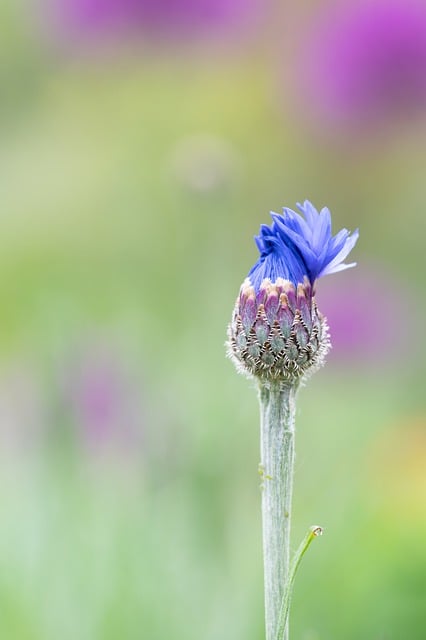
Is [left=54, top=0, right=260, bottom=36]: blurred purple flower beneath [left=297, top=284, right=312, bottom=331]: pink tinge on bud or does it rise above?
above

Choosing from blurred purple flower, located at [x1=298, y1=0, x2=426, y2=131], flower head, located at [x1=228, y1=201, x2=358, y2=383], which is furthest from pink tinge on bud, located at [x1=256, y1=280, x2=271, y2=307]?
blurred purple flower, located at [x1=298, y1=0, x2=426, y2=131]

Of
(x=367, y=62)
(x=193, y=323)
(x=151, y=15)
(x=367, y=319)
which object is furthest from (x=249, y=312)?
(x=151, y=15)

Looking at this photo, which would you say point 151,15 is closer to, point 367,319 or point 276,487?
point 367,319

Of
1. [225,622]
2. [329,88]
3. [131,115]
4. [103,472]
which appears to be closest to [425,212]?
[329,88]

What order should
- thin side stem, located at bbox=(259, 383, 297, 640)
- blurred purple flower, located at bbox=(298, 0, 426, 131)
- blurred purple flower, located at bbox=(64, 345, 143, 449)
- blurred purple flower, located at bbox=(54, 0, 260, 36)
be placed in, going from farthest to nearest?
blurred purple flower, located at bbox=(54, 0, 260, 36), blurred purple flower, located at bbox=(298, 0, 426, 131), blurred purple flower, located at bbox=(64, 345, 143, 449), thin side stem, located at bbox=(259, 383, 297, 640)

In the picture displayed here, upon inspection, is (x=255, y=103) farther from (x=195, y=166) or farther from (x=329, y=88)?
(x=195, y=166)

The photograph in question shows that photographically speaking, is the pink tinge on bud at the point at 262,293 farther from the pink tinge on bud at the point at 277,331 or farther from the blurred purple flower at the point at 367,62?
the blurred purple flower at the point at 367,62

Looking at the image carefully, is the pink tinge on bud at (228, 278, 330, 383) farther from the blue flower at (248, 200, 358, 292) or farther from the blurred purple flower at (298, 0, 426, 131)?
the blurred purple flower at (298, 0, 426, 131)
